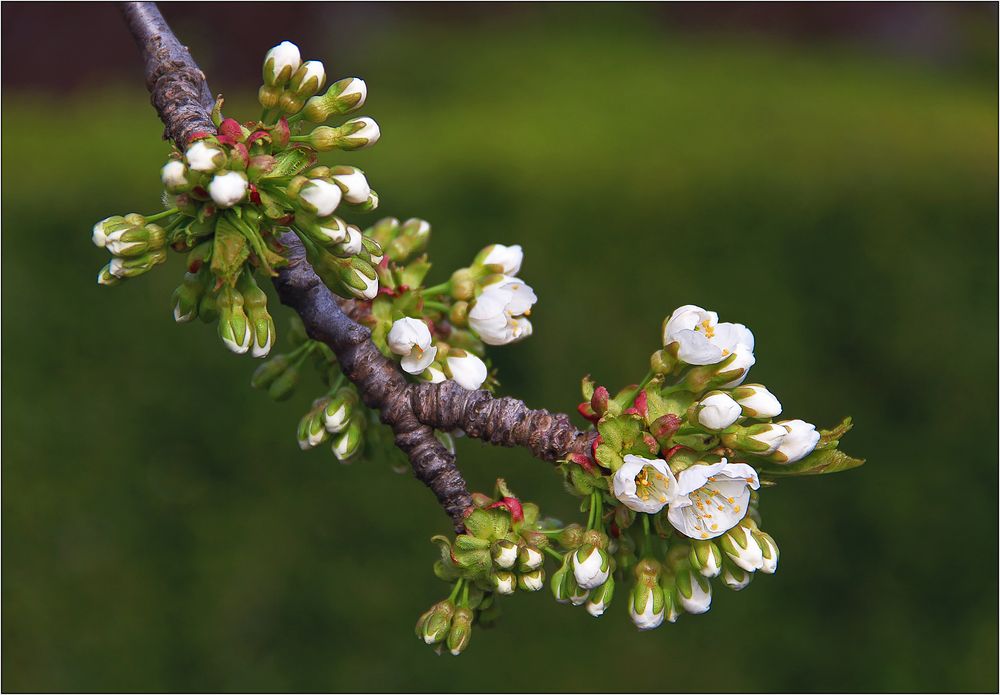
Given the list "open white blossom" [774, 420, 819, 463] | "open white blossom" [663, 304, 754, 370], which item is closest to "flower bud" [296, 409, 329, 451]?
"open white blossom" [663, 304, 754, 370]

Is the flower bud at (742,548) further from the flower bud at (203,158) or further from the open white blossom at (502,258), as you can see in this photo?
the flower bud at (203,158)

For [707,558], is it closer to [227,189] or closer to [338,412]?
[338,412]

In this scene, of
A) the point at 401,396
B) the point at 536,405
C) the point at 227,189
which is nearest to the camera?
the point at 227,189

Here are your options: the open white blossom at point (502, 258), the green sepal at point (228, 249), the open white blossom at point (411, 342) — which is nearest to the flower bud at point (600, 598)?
the open white blossom at point (411, 342)

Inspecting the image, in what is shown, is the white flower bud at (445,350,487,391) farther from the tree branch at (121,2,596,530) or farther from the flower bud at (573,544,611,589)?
the flower bud at (573,544,611,589)

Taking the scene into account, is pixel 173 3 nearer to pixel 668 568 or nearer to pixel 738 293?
pixel 738 293

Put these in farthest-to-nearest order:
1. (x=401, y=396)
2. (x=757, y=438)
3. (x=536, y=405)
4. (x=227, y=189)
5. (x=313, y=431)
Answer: (x=536, y=405) < (x=313, y=431) < (x=401, y=396) < (x=757, y=438) < (x=227, y=189)

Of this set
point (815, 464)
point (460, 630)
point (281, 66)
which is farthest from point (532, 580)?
point (281, 66)
